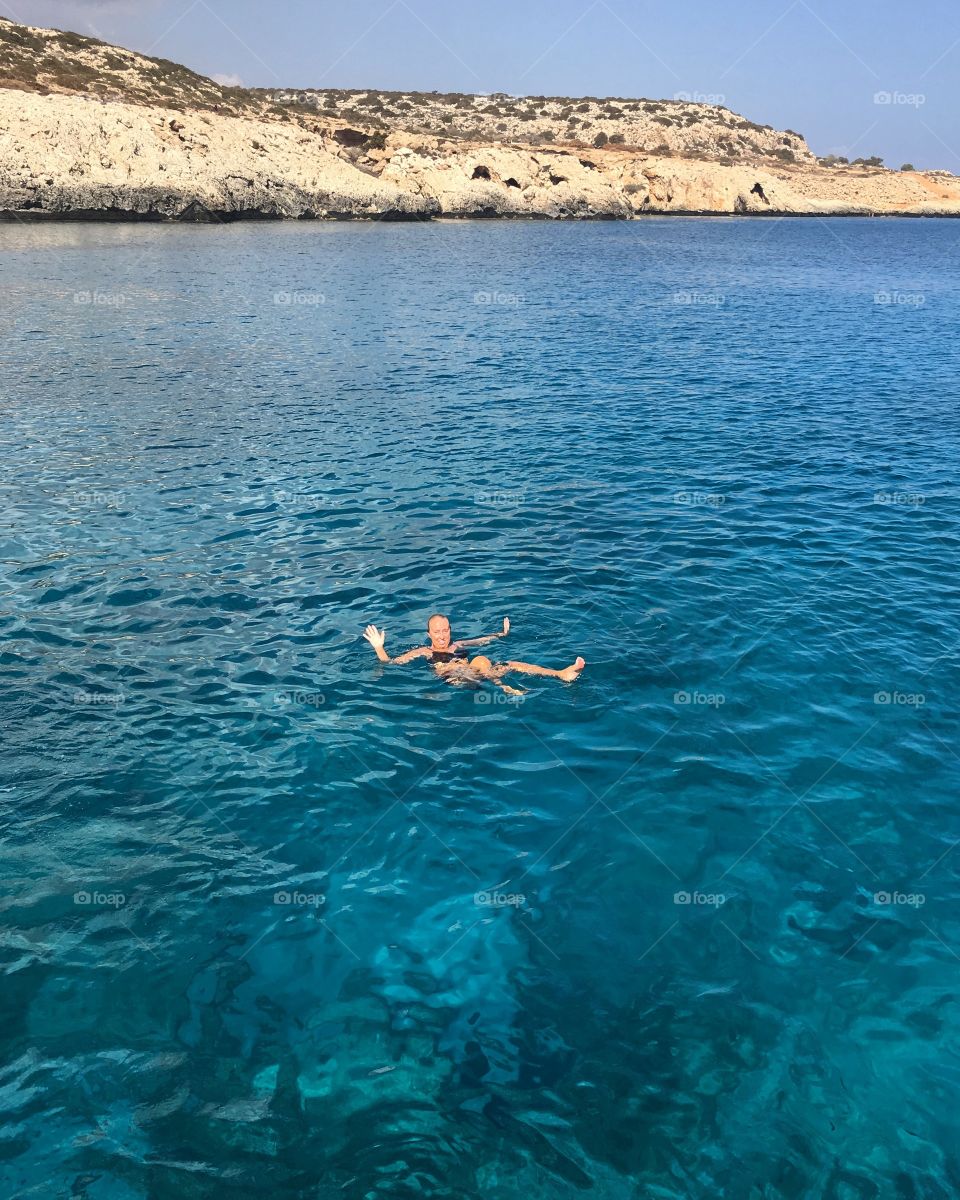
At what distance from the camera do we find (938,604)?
19438 millimetres

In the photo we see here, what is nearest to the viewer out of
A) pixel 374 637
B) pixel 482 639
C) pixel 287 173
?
pixel 374 637

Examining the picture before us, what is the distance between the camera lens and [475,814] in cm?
1326
